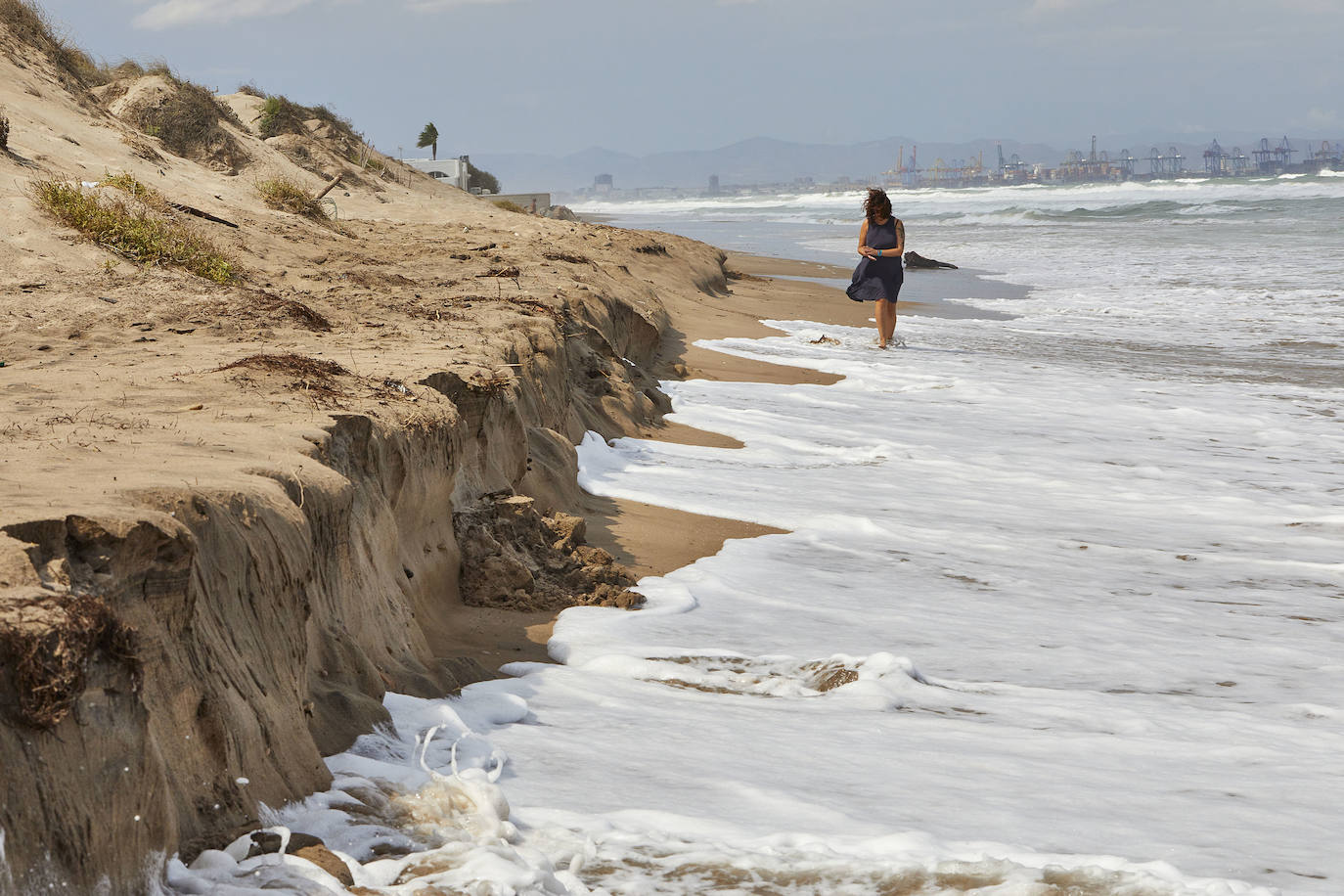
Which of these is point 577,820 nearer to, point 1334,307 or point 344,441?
point 344,441

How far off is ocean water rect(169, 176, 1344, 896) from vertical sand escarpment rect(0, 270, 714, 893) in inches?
6.0

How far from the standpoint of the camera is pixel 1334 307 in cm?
1856

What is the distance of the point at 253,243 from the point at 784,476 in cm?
550

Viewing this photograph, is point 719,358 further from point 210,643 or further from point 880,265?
point 210,643

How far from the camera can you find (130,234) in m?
8.24

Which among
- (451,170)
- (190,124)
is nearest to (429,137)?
(451,170)

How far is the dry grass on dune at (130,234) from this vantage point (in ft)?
26.9

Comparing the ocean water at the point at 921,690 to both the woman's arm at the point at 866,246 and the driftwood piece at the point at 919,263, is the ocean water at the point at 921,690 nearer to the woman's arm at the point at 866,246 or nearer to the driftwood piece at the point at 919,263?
the woman's arm at the point at 866,246

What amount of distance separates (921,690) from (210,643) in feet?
8.22

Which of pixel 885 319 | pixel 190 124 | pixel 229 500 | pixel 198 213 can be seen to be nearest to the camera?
pixel 229 500

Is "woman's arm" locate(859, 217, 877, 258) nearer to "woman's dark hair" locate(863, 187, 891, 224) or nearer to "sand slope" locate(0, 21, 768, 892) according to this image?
→ "woman's dark hair" locate(863, 187, 891, 224)

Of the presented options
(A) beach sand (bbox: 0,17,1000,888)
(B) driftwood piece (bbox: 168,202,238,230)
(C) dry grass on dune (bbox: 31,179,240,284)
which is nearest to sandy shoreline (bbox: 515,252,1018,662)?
(A) beach sand (bbox: 0,17,1000,888)

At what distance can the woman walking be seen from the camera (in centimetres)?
1424

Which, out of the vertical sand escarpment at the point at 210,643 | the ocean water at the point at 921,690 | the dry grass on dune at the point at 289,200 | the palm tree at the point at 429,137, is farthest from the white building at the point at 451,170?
the vertical sand escarpment at the point at 210,643
